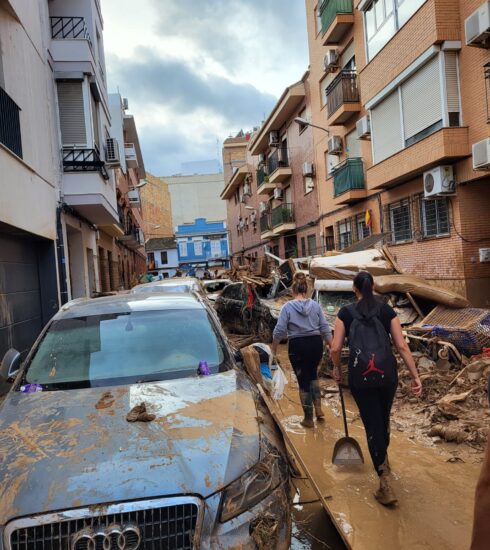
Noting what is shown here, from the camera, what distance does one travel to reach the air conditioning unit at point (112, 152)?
48.5 feet

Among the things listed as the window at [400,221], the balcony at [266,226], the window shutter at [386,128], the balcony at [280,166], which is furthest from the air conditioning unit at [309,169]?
the balcony at [266,226]

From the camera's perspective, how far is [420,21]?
1171cm

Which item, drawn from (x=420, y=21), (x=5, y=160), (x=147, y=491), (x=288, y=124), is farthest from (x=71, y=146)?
(x=288, y=124)

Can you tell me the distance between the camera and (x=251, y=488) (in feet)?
7.68

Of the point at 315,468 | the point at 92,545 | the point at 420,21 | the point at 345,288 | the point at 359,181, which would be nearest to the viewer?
the point at 92,545

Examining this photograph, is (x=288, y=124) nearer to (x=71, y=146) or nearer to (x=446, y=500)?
(x=71, y=146)

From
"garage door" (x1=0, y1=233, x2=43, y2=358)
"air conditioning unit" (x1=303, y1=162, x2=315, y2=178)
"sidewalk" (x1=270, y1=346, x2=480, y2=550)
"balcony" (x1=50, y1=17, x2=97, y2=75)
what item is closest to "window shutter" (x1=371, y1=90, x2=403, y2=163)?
"air conditioning unit" (x1=303, y1=162, x2=315, y2=178)

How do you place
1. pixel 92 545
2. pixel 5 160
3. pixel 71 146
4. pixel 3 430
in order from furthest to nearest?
pixel 71 146
pixel 5 160
pixel 3 430
pixel 92 545

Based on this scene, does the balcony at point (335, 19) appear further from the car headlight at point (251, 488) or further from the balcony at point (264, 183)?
the car headlight at point (251, 488)

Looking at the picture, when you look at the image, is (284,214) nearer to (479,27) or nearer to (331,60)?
(331,60)

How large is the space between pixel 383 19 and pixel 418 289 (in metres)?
9.99

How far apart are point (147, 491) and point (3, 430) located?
45.1 inches

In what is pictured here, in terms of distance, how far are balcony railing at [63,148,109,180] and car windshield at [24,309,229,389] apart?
9623mm

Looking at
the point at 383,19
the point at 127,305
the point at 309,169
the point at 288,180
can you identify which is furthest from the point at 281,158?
the point at 127,305
